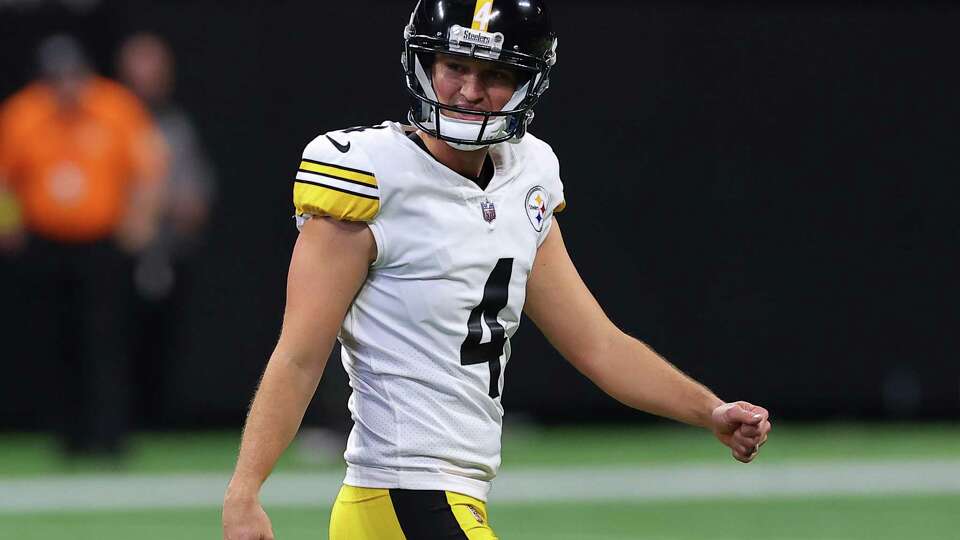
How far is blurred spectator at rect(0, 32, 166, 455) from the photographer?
9.79 m

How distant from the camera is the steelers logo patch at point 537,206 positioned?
147 inches

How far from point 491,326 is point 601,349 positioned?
0.39 m

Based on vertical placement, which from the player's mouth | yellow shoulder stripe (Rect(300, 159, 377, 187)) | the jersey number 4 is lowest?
the jersey number 4

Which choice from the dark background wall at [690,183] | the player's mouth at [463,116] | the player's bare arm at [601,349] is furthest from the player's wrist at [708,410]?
the dark background wall at [690,183]

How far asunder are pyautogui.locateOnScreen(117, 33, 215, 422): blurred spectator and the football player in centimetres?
718

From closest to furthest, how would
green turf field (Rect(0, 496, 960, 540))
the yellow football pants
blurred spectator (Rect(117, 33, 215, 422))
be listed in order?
1. the yellow football pants
2. green turf field (Rect(0, 496, 960, 540))
3. blurred spectator (Rect(117, 33, 215, 422))

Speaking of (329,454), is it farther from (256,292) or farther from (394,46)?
(394,46)

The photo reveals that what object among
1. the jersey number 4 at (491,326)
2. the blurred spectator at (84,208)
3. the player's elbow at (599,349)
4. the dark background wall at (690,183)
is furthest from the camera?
the dark background wall at (690,183)

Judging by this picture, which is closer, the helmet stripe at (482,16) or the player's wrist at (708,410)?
the helmet stripe at (482,16)

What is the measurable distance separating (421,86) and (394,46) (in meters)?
7.62

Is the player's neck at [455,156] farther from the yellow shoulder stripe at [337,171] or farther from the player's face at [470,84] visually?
the yellow shoulder stripe at [337,171]

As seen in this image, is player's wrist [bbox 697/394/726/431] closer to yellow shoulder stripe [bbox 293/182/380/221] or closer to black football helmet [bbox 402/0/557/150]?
black football helmet [bbox 402/0/557/150]

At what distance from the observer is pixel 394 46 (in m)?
11.1

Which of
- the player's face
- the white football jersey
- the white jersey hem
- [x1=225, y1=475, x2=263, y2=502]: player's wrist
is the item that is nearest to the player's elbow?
the white football jersey
